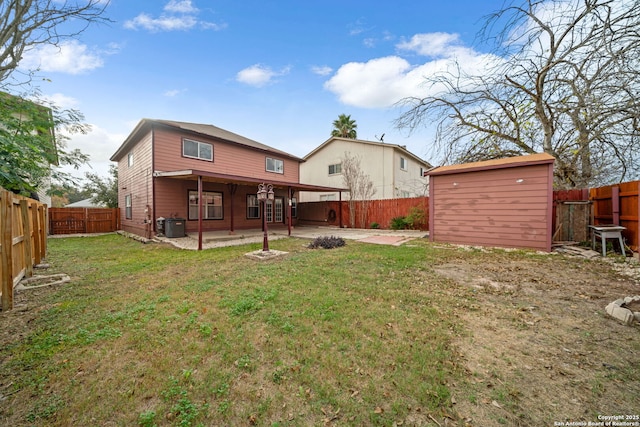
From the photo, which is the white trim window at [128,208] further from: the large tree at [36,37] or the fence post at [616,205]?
the fence post at [616,205]

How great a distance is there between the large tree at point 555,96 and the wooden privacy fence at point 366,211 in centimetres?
345

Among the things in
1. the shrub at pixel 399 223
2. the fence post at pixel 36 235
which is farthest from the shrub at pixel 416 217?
the fence post at pixel 36 235

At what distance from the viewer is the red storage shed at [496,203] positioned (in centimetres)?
689

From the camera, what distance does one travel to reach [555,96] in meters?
7.55

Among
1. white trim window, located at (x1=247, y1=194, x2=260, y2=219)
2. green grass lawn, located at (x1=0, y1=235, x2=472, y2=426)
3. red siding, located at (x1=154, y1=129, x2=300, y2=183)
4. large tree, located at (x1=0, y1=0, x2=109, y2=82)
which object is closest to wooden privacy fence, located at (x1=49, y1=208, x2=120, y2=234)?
red siding, located at (x1=154, y1=129, x2=300, y2=183)

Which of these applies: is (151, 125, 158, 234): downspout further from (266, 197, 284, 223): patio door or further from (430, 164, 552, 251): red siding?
(430, 164, 552, 251): red siding

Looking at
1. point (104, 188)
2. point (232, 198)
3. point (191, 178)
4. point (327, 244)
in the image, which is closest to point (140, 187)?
point (191, 178)

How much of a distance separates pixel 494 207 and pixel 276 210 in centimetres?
1102

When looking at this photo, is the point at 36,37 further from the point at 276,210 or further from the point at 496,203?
the point at 496,203

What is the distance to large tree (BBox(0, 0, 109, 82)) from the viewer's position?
4977mm

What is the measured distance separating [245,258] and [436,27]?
910cm

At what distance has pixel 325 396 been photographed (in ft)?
5.92

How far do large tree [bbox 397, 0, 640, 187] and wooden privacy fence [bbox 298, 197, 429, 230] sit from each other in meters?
3.45

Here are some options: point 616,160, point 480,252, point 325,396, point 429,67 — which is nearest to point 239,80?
point 429,67
